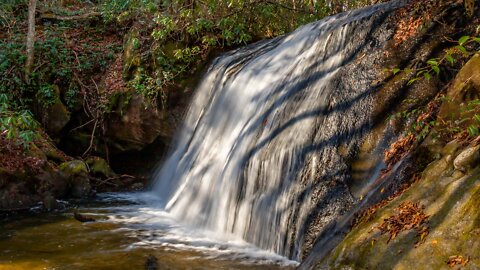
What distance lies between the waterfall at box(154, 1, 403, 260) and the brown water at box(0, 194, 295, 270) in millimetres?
329

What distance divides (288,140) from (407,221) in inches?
105

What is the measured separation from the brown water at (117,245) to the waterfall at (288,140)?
329 millimetres

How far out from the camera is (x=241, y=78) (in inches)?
342

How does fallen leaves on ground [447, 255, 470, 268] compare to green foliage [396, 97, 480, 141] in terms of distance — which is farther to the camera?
green foliage [396, 97, 480, 141]

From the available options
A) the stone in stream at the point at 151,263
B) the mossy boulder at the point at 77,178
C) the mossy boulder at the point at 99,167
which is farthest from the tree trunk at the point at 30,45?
the stone in stream at the point at 151,263

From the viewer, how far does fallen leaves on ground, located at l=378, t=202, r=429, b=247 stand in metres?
3.23

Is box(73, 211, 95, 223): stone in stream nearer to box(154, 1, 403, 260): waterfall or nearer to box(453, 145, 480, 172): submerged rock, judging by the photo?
box(154, 1, 403, 260): waterfall

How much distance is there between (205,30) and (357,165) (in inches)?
293

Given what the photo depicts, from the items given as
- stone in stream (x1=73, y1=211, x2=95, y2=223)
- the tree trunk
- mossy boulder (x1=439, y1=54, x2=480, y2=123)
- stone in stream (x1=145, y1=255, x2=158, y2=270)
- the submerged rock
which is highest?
the tree trunk

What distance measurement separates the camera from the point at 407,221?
3.39m

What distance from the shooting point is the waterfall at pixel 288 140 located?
208 inches

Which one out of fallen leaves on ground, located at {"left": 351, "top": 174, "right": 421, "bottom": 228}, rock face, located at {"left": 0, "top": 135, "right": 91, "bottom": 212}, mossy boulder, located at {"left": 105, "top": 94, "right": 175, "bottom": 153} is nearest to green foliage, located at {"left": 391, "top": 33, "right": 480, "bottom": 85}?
fallen leaves on ground, located at {"left": 351, "top": 174, "right": 421, "bottom": 228}

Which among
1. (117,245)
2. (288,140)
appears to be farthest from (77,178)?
(288,140)

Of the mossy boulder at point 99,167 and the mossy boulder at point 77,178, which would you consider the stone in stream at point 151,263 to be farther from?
the mossy boulder at point 99,167
